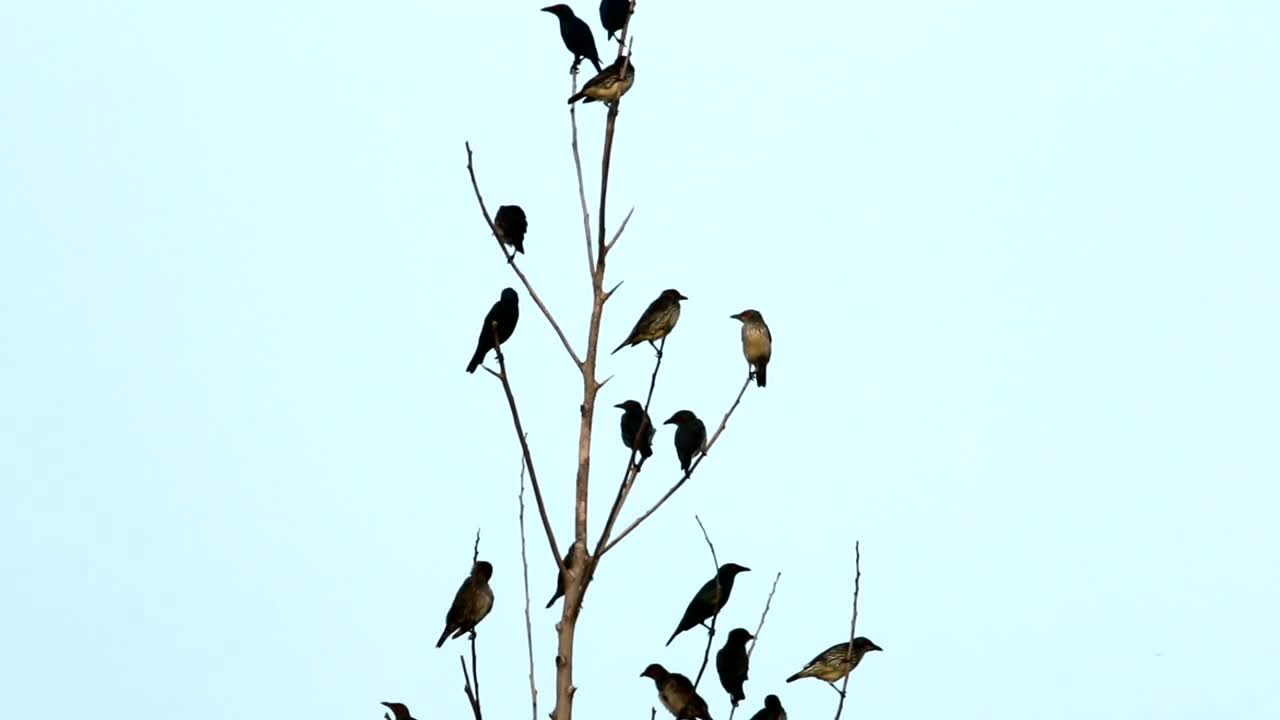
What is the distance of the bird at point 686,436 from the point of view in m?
12.2

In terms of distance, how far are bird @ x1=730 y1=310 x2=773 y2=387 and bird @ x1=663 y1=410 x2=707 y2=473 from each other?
58cm

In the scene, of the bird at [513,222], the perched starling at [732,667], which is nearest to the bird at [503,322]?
the bird at [513,222]

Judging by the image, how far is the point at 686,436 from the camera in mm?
12297

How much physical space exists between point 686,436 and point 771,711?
7.51 ft

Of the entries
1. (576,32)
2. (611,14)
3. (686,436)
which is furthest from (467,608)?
(611,14)

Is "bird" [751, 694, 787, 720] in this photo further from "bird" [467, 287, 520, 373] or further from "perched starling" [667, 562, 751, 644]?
"bird" [467, 287, 520, 373]

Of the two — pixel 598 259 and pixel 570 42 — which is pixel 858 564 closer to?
pixel 598 259

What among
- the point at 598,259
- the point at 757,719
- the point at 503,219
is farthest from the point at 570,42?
the point at 598,259

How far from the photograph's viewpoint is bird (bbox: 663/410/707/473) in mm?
12184

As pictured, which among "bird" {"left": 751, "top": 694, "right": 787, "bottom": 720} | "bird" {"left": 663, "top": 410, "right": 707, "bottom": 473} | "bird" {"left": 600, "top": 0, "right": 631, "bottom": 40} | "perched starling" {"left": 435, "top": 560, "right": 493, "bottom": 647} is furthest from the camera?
"bird" {"left": 600, "top": 0, "right": 631, "bottom": 40}

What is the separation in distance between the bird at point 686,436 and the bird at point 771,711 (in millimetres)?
1894

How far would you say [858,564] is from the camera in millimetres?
5285

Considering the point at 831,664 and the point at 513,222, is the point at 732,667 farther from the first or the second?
the point at 513,222

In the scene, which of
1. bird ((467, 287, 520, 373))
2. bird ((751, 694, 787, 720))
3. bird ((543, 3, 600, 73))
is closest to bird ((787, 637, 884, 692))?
bird ((751, 694, 787, 720))
